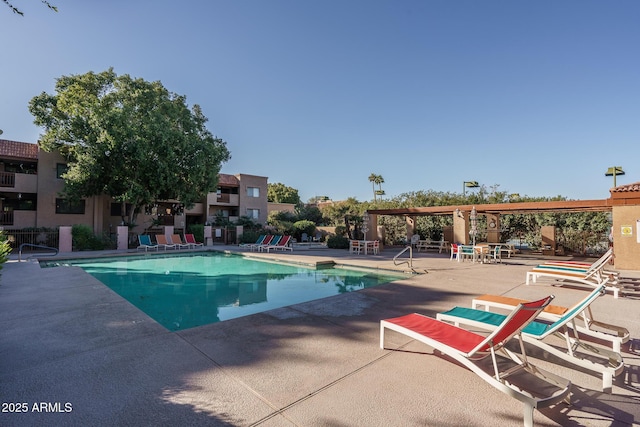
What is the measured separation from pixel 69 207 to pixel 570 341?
26.9 m

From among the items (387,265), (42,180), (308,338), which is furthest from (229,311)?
(42,180)

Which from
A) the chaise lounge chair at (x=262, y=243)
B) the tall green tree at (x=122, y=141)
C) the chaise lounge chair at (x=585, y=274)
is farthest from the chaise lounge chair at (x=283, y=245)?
the chaise lounge chair at (x=585, y=274)

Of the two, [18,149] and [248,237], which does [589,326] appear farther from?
[18,149]

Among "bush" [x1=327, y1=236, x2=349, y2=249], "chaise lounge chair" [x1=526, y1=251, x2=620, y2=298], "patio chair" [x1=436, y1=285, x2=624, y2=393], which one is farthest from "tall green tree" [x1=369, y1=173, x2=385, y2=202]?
"patio chair" [x1=436, y1=285, x2=624, y2=393]

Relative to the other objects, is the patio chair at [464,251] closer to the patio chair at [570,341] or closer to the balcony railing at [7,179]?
the patio chair at [570,341]

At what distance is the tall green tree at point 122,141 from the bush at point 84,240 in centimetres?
255

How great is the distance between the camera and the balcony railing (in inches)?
741

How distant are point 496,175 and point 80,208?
1247 inches

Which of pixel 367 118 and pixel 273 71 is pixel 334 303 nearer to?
pixel 273 71

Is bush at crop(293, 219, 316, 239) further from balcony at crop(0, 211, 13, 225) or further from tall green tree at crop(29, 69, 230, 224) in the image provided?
balcony at crop(0, 211, 13, 225)

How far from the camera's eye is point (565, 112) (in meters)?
14.7

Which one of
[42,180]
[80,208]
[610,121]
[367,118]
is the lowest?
[80,208]

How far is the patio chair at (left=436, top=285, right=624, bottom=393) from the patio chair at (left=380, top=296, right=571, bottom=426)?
40 cm

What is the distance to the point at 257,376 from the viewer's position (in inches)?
120
